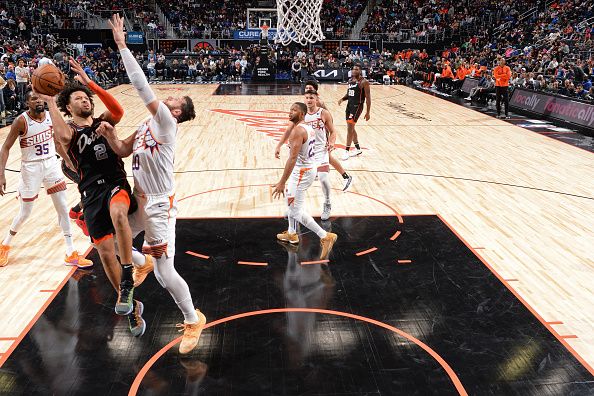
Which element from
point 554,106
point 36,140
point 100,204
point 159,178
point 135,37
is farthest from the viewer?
point 135,37

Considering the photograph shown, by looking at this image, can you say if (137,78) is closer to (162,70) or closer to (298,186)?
(298,186)

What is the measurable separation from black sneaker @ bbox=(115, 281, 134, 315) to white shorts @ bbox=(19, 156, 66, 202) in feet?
7.85

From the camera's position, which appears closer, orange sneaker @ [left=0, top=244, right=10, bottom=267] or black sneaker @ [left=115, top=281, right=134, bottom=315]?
black sneaker @ [left=115, top=281, right=134, bottom=315]

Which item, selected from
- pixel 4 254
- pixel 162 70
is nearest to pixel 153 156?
pixel 4 254

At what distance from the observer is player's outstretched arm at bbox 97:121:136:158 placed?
153 inches

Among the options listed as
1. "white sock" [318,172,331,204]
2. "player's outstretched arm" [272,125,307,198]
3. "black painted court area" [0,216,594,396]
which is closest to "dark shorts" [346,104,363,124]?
"white sock" [318,172,331,204]

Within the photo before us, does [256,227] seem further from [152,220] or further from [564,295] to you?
[564,295]

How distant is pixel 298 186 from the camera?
20.4 feet

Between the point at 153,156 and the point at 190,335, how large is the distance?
1.43 meters

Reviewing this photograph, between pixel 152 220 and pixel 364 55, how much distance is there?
3064 cm

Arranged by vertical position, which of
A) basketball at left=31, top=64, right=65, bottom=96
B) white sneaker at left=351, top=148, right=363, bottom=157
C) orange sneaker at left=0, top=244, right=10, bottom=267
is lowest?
white sneaker at left=351, top=148, right=363, bottom=157

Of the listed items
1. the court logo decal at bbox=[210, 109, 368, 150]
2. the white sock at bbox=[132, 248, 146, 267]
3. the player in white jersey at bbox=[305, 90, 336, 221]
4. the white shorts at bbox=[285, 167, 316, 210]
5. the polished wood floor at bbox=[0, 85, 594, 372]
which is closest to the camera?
the white sock at bbox=[132, 248, 146, 267]

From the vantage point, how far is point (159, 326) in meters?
4.75

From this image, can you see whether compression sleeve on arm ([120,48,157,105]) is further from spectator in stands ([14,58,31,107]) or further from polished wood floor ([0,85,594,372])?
spectator in stands ([14,58,31,107])
